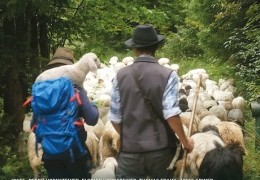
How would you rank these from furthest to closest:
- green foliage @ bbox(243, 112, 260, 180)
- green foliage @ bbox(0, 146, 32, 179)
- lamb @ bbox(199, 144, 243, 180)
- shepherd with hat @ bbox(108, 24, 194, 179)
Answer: green foliage @ bbox(243, 112, 260, 180) < green foliage @ bbox(0, 146, 32, 179) < lamb @ bbox(199, 144, 243, 180) < shepherd with hat @ bbox(108, 24, 194, 179)

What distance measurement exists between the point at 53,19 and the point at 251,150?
4.22 m

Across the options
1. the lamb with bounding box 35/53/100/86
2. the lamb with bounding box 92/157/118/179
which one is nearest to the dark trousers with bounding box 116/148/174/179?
the lamb with bounding box 35/53/100/86

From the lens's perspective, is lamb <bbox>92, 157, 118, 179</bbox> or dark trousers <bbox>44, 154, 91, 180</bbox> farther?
lamb <bbox>92, 157, 118, 179</bbox>

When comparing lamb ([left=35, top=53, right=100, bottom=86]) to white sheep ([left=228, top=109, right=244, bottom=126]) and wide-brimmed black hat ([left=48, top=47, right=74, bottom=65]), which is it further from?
white sheep ([left=228, top=109, right=244, bottom=126])

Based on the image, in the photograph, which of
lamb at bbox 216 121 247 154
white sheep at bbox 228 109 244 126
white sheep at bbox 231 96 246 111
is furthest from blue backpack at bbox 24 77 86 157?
white sheep at bbox 231 96 246 111

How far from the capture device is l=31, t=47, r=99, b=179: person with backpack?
3883mm

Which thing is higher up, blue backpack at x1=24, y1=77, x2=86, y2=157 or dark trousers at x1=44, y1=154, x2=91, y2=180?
blue backpack at x1=24, y1=77, x2=86, y2=157

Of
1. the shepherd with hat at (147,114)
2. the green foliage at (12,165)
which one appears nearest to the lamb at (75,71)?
the shepherd with hat at (147,114)

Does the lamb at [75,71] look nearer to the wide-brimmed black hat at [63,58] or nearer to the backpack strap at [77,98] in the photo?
the backpack strap at [77,98]

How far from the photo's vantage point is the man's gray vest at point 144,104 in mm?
3602

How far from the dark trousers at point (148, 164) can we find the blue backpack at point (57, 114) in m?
0.49

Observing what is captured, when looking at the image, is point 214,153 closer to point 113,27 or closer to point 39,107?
point 39,107

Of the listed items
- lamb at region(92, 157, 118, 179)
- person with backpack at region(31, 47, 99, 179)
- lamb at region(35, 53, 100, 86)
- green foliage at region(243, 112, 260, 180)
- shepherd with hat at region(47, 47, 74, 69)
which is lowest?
green foliage at region(243, 112, 260, 180)

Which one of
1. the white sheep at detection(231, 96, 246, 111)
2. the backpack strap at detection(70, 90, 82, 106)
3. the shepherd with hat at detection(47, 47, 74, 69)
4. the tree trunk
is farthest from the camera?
the white sheep at detection(231, 96, 246, 111)
